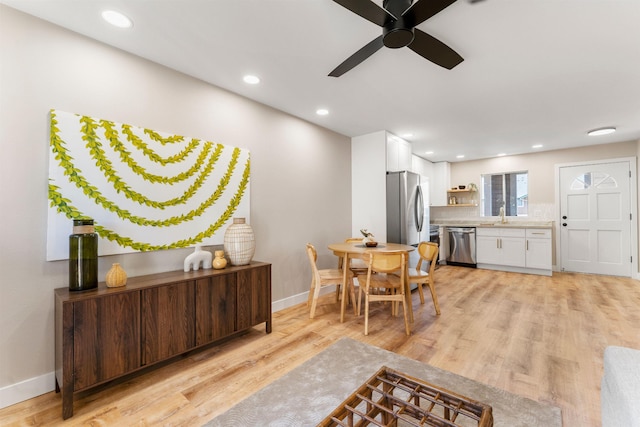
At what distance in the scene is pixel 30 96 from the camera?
1804 millimetres

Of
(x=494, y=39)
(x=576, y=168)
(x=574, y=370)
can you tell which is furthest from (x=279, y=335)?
(x=576, y=168)

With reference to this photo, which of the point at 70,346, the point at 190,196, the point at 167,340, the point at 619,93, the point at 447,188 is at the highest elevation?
the point at 619,93

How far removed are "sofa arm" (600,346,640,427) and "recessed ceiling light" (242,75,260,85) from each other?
3.04 metres

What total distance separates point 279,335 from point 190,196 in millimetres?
1571

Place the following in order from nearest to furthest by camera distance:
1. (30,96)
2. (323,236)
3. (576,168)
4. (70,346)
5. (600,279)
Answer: (70,346) → (30,96) → (323,236) → (600,279) → (576,168)

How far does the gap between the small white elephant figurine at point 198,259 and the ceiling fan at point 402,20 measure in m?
2.04

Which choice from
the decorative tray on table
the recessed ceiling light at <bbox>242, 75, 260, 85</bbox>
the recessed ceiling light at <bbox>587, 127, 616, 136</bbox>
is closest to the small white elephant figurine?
the recessed ceiling light at <bbox>242, 75, 260, 85</bbox>

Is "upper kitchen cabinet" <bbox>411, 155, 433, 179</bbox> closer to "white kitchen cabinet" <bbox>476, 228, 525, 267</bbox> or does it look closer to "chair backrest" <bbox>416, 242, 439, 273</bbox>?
"white kitchen cabinet" <bbox>476, 228, 525, 267</bbox>

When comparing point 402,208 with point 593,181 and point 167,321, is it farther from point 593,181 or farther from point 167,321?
point 593,181

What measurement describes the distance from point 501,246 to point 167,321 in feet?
20.0

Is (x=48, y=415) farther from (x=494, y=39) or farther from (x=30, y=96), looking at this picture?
(x=494, y=39)

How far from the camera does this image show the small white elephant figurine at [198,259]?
2.41m

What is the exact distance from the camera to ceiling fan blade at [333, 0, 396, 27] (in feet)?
4.71

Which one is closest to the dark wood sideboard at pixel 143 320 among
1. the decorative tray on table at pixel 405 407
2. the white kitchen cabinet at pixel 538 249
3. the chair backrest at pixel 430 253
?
the decorative tray on table at pixel 405 407
